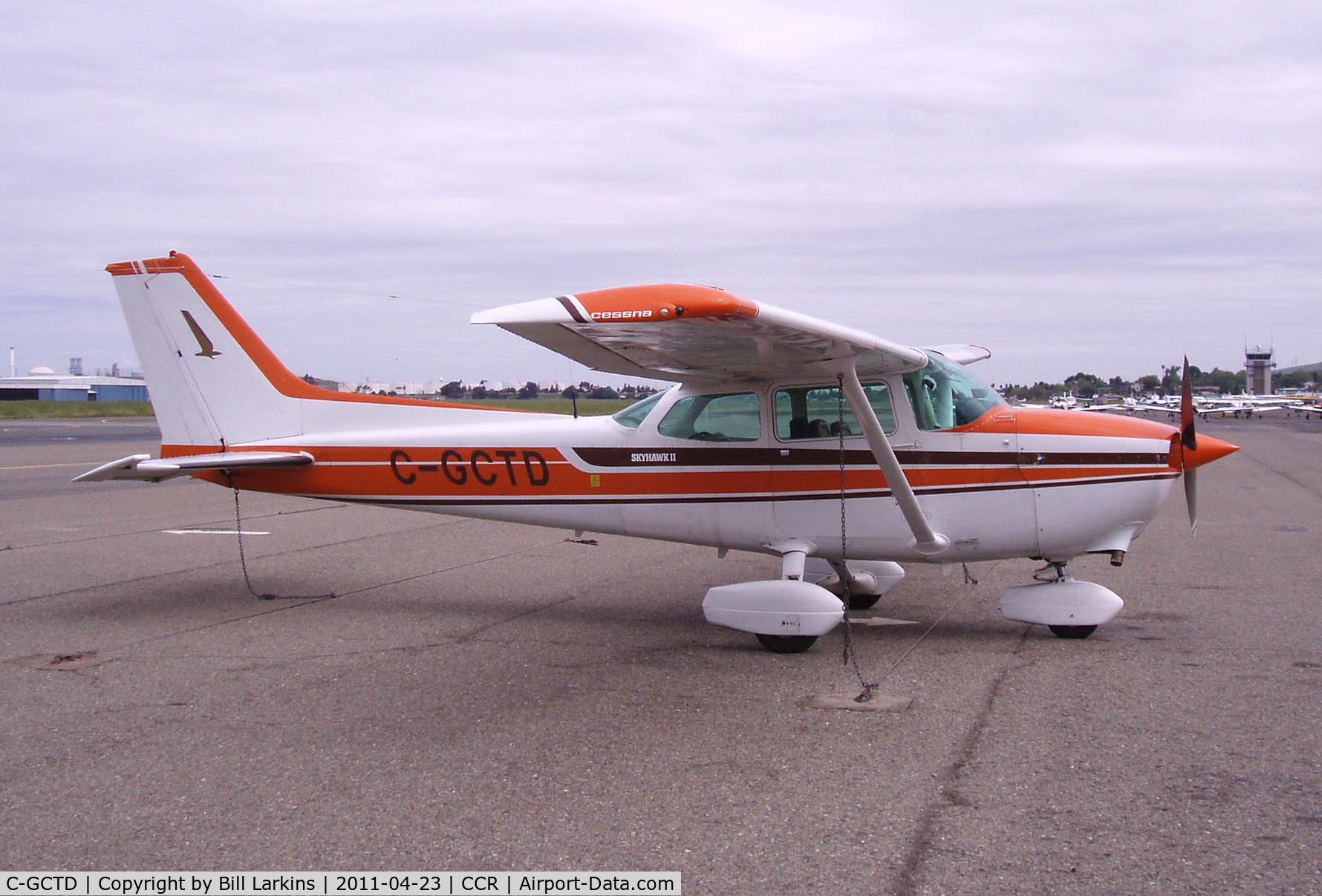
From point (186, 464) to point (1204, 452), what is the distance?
757cm

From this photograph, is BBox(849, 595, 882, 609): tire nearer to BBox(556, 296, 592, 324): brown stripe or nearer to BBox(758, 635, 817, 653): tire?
BBox(758, 635, 817, 653): tire

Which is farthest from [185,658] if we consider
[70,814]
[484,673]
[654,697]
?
[654,697]

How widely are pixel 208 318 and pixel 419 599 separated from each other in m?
3.03

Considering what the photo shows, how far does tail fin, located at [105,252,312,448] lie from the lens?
8953 millimetres

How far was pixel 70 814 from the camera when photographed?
169 inches

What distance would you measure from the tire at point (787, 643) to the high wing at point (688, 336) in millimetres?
1838

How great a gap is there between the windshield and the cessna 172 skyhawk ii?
0.04 ft

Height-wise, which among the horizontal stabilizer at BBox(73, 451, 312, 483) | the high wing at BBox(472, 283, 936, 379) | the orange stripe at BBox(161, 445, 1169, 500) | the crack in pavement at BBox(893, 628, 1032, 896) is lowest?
the crack in pavement at BBox(893, 628, 1032, 896)

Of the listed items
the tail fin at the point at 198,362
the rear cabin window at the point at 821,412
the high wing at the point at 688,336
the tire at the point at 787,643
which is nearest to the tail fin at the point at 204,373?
the tail fin at the point at 198,362

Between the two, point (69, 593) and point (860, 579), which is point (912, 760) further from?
point (69, 593)

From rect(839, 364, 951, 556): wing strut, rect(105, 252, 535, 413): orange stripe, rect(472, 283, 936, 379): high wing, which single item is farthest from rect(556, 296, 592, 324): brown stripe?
rect(105, 252, 535, 413): orange stripe

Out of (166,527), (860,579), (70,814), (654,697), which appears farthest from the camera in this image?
(166,527)

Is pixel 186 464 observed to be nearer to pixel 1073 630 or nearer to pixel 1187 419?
pixel 1073 630

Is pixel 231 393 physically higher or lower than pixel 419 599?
higher
